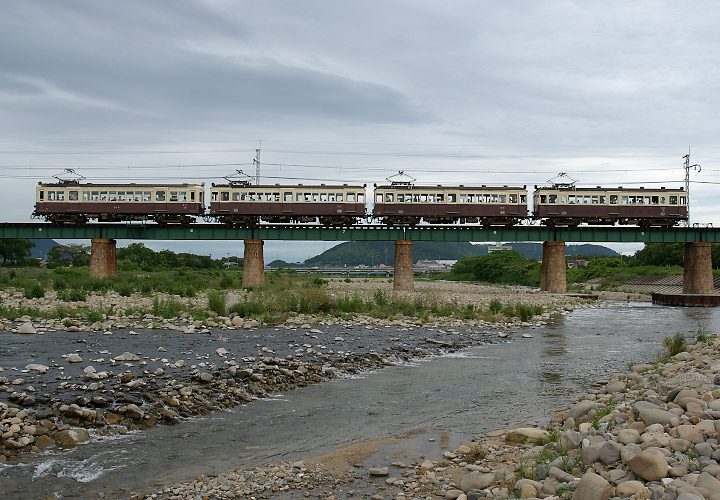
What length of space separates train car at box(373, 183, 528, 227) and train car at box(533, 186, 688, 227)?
3341 mm

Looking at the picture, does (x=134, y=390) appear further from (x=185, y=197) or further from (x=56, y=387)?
(x=185, y=197)

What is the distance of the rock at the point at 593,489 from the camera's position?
4957 millimetres

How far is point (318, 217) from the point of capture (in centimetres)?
4572

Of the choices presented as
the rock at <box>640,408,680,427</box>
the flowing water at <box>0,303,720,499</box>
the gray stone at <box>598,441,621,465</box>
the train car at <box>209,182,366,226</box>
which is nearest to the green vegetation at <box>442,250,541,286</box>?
the train car at <box>209,182,366,226</box>

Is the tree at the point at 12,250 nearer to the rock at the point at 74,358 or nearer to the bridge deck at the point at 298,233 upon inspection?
the bridge deck at the point at 298,233

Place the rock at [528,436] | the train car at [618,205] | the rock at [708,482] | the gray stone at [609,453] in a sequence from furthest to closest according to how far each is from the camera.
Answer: the train car at [618,205] < the rock at [528,436] < the gray stone at [609,453] < the rock at [708,482]

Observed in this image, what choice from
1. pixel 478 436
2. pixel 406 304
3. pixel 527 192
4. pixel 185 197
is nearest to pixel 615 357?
pixel 478 436

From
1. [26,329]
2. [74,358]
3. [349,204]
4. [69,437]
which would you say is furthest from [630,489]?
[349,204]

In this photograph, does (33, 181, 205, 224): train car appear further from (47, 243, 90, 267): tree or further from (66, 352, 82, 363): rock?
(47, 243, 90, 267): tree

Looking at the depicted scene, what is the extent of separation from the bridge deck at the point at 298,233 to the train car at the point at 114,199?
5.66 feet

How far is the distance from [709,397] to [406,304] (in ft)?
69.9

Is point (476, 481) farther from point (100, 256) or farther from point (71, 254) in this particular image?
point (71, 254)

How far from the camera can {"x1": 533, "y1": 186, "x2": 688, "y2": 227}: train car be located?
46438mm

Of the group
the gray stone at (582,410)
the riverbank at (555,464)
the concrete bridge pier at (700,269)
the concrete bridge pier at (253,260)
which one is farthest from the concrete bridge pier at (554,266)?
the gray stone at (582,410)
